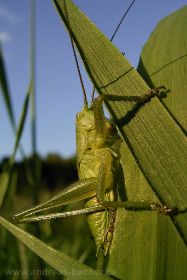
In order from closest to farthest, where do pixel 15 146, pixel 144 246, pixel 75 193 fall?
pixel 144 246 < pixel 75 193 < pixel 15 146

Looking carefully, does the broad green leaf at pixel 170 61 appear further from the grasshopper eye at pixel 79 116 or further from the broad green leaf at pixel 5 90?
the broad green leaf at pixel 5 90

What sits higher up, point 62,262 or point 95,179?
point 95,179

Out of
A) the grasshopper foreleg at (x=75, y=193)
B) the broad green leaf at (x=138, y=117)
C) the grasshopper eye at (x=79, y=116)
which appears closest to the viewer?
the broad green leaf at (x=138, y=117)

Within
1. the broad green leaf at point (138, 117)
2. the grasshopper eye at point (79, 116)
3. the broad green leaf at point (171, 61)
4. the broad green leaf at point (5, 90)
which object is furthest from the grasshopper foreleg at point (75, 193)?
the broad green leaf at point (138, 117)

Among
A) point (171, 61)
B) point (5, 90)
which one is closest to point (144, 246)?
point (171, 61)

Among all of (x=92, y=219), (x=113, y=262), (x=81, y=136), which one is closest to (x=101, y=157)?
(x=81, y=136)

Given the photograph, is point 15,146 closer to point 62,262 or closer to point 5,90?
point 5,90

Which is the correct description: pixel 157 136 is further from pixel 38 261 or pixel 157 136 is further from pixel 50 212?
pixel 38 261
